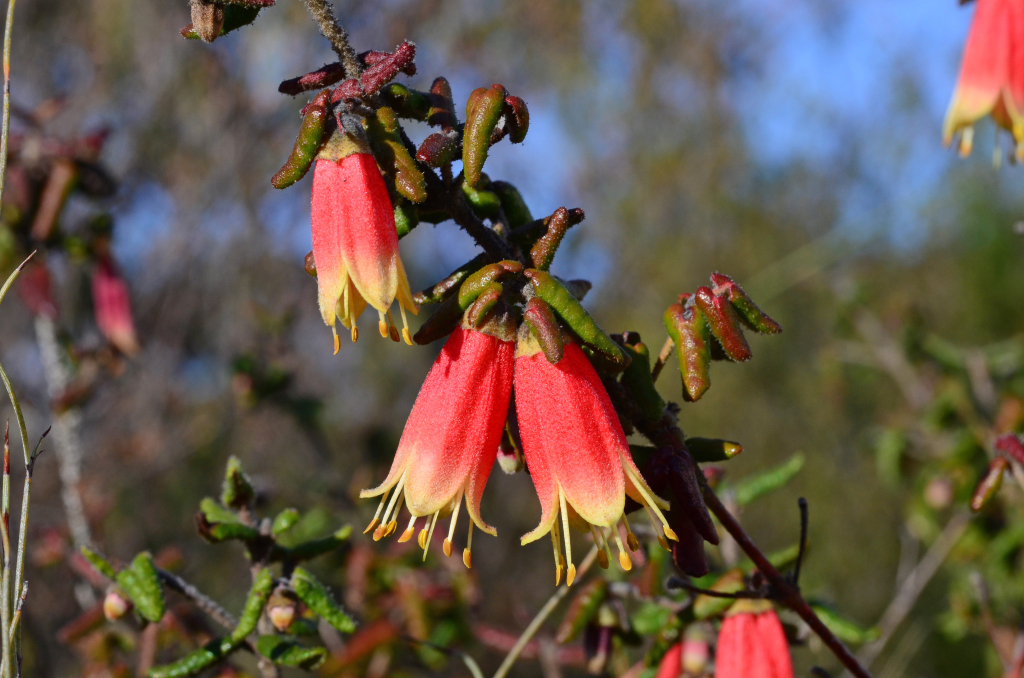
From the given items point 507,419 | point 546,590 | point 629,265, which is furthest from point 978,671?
point 507,419

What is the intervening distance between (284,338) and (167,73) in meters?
2.44

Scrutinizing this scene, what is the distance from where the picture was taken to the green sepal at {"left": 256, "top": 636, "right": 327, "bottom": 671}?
1143mm

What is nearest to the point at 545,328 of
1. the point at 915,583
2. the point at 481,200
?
the point at 481,200

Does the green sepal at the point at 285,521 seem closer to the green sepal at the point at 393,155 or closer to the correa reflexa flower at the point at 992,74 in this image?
the green sepal at the point at 393,155


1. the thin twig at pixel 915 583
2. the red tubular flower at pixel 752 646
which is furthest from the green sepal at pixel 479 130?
the thin twig at pixel 915 583

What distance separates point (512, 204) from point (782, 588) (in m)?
0.59

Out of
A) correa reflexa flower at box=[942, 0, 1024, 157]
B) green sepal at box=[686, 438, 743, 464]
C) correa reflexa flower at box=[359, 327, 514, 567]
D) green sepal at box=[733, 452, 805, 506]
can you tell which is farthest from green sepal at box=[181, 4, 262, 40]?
correa reflexa flower at box=[942, 0, 1024, 157]

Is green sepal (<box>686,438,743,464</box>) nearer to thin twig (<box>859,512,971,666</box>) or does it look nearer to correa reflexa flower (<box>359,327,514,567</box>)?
correa reflexa flower (<box>359,327,514,567</box>)

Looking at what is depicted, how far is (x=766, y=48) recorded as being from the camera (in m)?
8.49

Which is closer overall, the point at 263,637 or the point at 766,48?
the point at 263,637

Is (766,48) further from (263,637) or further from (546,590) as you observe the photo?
(263,637)

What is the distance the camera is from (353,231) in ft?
3.15

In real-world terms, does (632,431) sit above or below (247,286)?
below

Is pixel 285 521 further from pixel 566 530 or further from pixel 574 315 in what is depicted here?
pixel 574 315
